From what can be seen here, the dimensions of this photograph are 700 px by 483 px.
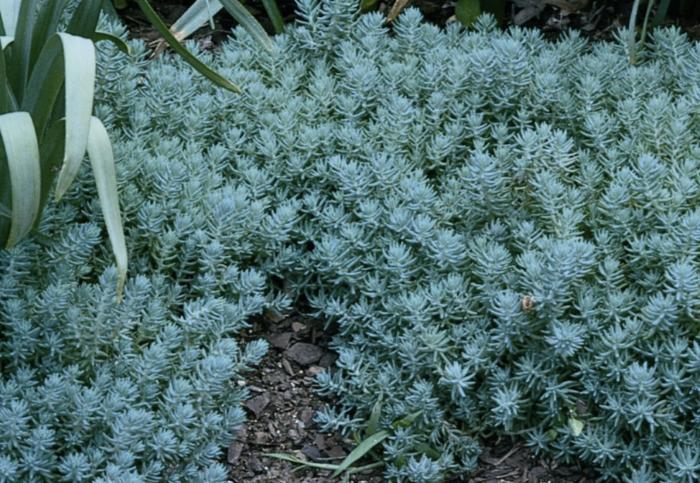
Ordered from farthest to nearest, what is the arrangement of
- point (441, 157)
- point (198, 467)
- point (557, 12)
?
point (557, 12) → point (441, 157) → point (198, 467)

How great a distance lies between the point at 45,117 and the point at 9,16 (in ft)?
1.11

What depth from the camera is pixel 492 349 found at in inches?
100.0

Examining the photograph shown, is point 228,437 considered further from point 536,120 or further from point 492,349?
point 536,120

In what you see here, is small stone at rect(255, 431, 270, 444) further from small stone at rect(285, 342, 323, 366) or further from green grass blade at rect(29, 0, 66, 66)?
green grass blade at rect(29, 0, 66, 66)

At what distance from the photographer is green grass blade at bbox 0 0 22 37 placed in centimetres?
267

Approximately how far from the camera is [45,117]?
2518 mm

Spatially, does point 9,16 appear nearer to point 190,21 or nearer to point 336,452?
point 190,21

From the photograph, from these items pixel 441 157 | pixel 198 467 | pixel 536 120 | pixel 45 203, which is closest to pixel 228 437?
pixel 198 467

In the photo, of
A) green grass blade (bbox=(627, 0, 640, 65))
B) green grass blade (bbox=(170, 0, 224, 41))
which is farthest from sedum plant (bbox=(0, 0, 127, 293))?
green grass blade (bbox=(627, 0, 640, 65))

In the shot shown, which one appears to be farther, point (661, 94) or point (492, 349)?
point (661, 94)

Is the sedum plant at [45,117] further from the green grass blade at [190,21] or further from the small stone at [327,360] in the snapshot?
the small stone at [327,360]

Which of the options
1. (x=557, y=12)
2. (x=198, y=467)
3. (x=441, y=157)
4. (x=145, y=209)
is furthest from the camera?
(x=557, y=12)

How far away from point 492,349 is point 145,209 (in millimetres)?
929

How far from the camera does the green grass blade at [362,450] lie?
2531 millimetres
